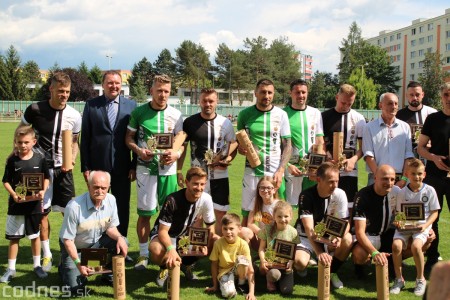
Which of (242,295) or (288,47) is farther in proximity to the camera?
(288,47)

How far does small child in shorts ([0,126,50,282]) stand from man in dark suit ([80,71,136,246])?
687mm

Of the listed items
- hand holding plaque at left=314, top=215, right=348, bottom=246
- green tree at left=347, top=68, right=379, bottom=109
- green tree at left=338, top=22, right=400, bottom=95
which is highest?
green tree at left=338, top=22, right=400, bottom=95

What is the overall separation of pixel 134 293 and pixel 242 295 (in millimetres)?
1191

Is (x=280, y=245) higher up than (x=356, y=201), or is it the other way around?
(x=356, y=201)

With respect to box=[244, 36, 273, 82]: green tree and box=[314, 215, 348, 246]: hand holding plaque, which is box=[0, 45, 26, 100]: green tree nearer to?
box=[244, 36, 273, 82]: green tree

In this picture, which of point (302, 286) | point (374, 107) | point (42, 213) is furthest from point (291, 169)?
point (374, 107)

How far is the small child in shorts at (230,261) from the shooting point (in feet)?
16.8

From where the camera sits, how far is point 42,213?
5875 millimetres

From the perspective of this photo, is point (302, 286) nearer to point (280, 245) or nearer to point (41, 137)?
point (280, 245)

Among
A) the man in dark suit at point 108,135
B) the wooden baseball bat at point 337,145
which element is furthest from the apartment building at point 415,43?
the man in dark suit at point 108,135

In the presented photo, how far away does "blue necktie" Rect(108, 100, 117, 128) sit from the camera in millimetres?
6273

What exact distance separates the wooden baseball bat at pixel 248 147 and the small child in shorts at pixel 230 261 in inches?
42.8

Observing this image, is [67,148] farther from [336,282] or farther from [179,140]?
[336,282]

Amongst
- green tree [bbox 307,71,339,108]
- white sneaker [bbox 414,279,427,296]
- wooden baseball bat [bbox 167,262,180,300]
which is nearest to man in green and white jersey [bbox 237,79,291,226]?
wooden baseball bat [bbox 167,262,180,300]
